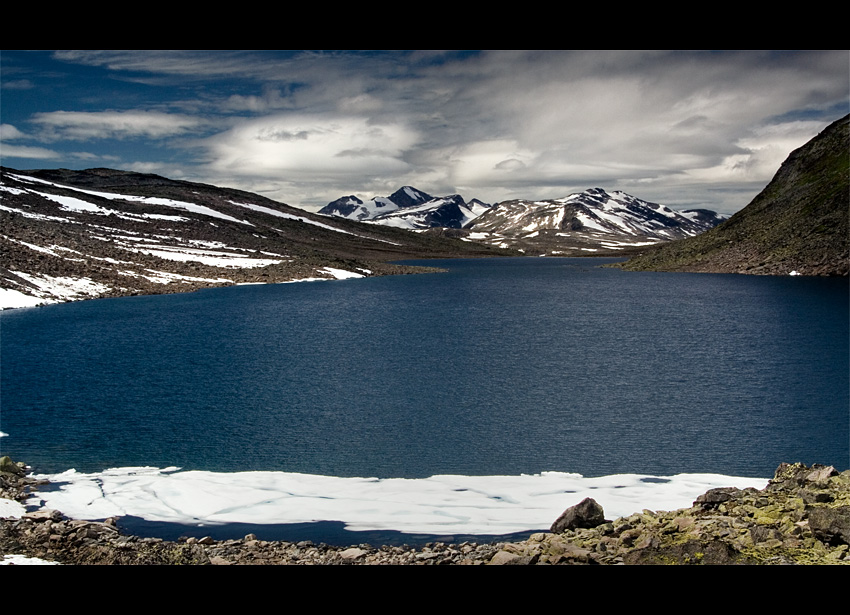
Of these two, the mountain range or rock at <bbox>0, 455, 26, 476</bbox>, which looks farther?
the mountain range

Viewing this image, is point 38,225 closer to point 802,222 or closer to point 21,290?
point 21,290

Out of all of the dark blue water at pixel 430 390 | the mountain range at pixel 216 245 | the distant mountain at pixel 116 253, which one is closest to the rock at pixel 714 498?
the dark blue water at pixel 430 390

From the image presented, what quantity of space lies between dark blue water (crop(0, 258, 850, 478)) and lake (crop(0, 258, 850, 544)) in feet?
0.58

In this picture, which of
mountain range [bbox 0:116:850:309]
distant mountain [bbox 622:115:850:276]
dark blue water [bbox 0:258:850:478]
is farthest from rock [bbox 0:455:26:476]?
distant mountain [bbox 622:115:850:276]

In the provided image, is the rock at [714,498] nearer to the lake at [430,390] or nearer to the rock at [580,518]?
the rock at [580,518]

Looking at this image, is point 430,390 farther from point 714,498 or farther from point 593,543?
point 593,543

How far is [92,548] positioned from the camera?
59.5 feet

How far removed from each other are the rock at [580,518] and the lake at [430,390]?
21.8 feet

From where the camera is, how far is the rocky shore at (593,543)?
16.3m

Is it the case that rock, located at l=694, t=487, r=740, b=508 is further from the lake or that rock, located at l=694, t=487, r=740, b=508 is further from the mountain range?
the mountain range

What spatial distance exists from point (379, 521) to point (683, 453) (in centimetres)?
1526

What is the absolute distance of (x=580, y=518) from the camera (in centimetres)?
1948

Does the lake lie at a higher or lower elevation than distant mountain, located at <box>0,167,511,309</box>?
lower

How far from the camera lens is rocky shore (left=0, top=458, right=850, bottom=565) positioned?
16.3m
